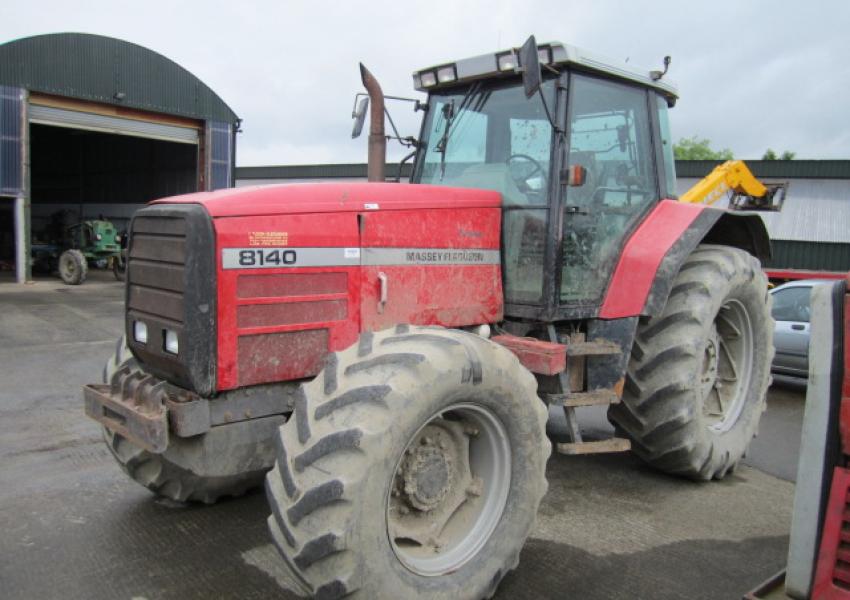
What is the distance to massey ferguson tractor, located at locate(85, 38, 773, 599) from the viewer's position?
9.04 ft

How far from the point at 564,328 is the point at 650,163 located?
1310 mm

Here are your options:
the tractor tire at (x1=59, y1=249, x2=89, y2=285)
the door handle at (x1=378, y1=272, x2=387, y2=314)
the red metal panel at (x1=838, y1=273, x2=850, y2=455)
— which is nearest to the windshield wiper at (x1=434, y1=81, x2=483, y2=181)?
the door handle at (x1=378, y1=272, x2=387, y2=314)

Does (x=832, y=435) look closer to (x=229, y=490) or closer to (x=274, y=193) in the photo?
(x=274, y=193)

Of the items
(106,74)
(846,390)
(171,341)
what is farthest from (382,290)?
(106,74)

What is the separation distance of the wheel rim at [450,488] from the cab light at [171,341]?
111cm

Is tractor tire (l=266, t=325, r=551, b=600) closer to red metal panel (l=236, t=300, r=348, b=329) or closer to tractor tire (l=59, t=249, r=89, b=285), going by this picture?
red metal panel (l=236, t=300, r=348, b=329)

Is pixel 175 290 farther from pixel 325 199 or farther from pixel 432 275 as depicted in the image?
pixel 432 275

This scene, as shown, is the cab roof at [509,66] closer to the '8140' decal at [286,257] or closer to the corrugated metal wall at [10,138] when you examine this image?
the '8140' decal at [286,257]

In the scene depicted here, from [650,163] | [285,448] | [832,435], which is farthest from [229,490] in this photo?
[650,163]

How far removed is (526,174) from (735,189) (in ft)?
22.7

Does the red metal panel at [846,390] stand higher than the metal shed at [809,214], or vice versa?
the metal shed at [809,214]

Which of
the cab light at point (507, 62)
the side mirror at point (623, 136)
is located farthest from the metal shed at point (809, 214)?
the cab light at point (507, 62)

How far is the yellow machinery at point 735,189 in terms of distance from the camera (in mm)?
9047

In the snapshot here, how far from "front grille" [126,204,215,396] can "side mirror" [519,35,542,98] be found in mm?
1628
